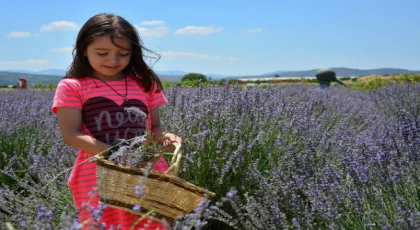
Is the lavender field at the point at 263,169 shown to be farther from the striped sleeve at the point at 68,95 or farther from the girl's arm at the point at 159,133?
the striped sleeve at the point at 68,95

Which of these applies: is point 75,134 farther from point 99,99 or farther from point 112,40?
point 112,40

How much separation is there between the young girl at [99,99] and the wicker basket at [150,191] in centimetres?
34

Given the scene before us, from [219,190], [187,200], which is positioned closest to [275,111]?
[219,190]

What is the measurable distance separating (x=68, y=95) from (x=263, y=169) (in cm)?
141

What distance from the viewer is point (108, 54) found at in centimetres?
212

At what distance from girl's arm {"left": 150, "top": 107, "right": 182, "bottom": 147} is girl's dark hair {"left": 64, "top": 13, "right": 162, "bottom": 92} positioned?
12 centimetres

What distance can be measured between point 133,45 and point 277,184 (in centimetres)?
93

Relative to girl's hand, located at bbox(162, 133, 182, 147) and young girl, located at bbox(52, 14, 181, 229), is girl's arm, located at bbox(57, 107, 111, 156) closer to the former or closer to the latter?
young girl, located at bbox(52, 14, 181, 229)

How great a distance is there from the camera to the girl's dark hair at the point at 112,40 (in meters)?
2.11

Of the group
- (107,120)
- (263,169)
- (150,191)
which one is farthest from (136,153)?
(263,169)

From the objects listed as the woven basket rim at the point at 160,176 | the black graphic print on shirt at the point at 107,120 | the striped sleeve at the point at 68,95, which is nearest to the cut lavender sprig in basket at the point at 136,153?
the woven basket rim at the point at 160,176

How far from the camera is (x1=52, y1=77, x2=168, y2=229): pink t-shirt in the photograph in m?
2.08

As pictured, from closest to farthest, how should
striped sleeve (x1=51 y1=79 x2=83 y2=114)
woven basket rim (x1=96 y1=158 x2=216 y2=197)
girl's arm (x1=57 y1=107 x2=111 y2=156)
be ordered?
1. woven basket rim (x1=96 y1=158 x2=216 y2=197)
2. girl's arm (x1=57 y1=107 x2=111 y2=156)
3. striped sleeve (x1=51 y1=79 x2=83 y2=114)

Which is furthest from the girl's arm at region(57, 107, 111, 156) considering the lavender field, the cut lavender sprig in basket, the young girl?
the lavender field
